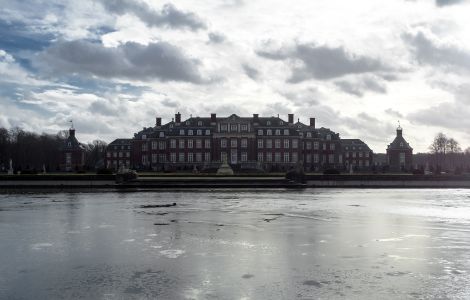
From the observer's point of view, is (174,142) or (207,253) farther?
(174,142)

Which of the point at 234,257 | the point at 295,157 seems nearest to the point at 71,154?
the point at 295,157

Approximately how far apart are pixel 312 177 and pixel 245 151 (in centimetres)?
4657

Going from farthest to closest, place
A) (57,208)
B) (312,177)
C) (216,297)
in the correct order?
(312,177) → (57,208) → (216,297)

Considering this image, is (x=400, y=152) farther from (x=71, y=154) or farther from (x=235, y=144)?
(x=71, y=154)

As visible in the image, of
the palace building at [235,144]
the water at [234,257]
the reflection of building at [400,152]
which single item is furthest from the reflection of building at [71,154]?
the water at [234,257]

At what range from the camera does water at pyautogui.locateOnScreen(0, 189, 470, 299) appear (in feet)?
26.3

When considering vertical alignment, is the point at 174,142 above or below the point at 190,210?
above

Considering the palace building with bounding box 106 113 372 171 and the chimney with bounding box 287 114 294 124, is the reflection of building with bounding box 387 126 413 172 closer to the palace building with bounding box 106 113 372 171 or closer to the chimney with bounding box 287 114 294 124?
the palace building with bounding box 106 113 372 171

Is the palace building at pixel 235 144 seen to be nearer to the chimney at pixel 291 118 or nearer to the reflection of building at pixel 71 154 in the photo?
the chimney at pixel 291 118

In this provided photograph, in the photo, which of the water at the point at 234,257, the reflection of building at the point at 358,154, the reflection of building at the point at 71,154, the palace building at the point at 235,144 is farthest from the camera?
the reflection of building at the point at 358,154

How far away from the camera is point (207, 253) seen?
1109cm

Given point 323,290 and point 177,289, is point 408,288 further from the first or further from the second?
point 177,289

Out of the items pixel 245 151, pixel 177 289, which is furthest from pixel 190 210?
pixel 245 151

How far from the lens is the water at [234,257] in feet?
26.3
